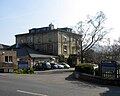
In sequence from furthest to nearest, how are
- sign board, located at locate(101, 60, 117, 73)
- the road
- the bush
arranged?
the bush, sign board, located at locate(101, 60, 117, 73), the road

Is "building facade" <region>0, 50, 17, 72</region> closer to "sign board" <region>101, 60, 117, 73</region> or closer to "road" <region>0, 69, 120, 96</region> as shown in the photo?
"sign board" <region>101, 60, 117, 73</region>

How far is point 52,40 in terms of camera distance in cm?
7694

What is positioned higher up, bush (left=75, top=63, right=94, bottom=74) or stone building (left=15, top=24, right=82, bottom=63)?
stone building (left=15, top=24, right=82, bottom=63)

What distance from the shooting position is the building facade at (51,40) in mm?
76250

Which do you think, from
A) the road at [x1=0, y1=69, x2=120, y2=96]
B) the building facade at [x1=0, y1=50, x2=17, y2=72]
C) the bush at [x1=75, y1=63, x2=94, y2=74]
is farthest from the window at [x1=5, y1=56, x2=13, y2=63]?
the road at [x1=0, y1=69, x2=120, y2=96]

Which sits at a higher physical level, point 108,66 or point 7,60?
point 7,60

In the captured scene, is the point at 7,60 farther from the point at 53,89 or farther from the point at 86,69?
the point at 53,89

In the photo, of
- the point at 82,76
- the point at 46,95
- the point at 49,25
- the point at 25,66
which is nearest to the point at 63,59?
the point at 49,25

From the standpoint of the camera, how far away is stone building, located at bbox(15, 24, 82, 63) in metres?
76.2

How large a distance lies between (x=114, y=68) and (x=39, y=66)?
32313 millimetres

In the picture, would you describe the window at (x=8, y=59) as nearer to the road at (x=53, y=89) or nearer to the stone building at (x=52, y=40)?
the stone building at (x=52, y=40)

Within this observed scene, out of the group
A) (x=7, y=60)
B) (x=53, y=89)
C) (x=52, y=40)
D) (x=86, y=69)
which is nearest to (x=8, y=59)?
(x=7, y=60)

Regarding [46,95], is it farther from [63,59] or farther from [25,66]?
[63,59]

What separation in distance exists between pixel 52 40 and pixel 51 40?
1.28 ft
